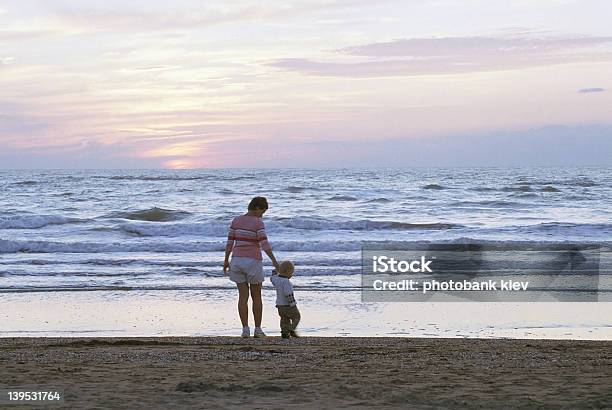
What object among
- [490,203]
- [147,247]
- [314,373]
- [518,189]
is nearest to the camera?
[314,373]

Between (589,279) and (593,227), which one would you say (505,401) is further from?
(593,227)

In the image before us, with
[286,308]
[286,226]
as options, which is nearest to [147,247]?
[286,226]

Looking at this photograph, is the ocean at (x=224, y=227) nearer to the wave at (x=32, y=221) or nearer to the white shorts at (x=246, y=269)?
the wave at (x=32, y=221)

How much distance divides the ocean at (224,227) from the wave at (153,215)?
5cm

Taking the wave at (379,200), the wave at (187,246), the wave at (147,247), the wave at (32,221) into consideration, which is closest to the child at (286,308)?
the wave at (187,246)

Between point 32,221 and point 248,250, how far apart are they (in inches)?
927

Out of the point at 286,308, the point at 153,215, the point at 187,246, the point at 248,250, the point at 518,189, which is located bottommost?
the point at 518,189

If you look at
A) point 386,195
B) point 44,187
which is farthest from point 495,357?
point 44,187

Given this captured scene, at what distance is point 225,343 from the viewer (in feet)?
29.7

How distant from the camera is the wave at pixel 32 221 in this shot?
30641mm

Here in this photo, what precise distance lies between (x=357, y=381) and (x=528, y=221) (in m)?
26.1

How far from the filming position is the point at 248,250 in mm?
9664

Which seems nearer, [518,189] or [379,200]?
[379,200]

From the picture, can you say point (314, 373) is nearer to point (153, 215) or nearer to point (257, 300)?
point (257, 300)
